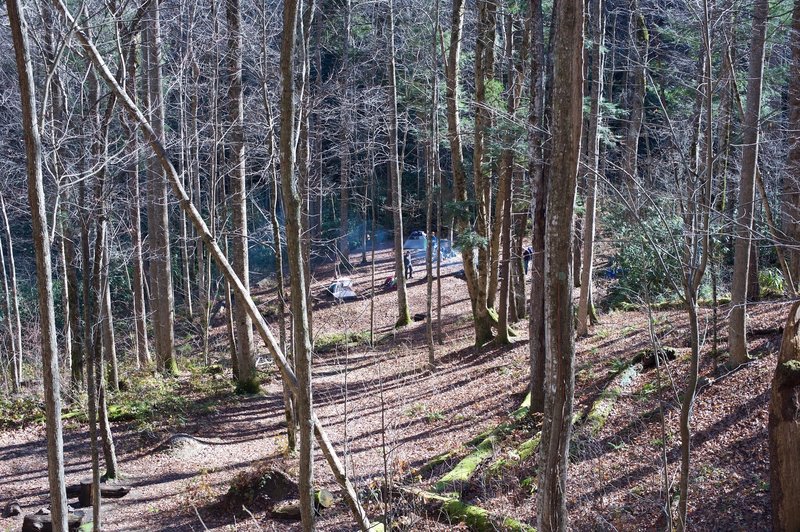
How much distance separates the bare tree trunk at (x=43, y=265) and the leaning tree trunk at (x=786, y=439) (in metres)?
6.08

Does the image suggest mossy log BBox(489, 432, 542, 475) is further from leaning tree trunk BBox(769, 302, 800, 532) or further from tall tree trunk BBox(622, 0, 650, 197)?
tall tree trunk BBox(622, 0, 650, 197)

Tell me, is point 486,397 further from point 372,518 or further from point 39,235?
point 39,235

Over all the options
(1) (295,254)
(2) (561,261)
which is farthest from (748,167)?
(1) (295,254)

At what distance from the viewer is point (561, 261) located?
4.82 meters

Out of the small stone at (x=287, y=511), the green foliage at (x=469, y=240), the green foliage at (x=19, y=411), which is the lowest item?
the small stone at (x=287, y=511)

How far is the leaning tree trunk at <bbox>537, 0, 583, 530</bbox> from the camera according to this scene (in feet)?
15.2

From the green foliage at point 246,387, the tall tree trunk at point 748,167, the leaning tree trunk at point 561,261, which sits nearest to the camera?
the leaning tree trunk at point 561,261

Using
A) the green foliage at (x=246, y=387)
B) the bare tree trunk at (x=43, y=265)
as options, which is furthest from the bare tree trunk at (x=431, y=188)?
the bare tree trunk at (x=43, y=265)

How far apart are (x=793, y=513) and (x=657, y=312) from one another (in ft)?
32.6

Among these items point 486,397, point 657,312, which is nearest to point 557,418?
point 486,397

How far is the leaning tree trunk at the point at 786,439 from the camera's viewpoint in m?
5.90

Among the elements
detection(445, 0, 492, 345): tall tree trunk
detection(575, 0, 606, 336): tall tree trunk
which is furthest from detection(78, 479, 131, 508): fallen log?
detection(445, 0, 492, 345): tall tree trunk

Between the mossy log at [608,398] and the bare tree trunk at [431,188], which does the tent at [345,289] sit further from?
the mossy log at [608,398]

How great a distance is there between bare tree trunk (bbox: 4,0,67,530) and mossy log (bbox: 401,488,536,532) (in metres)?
3.61
